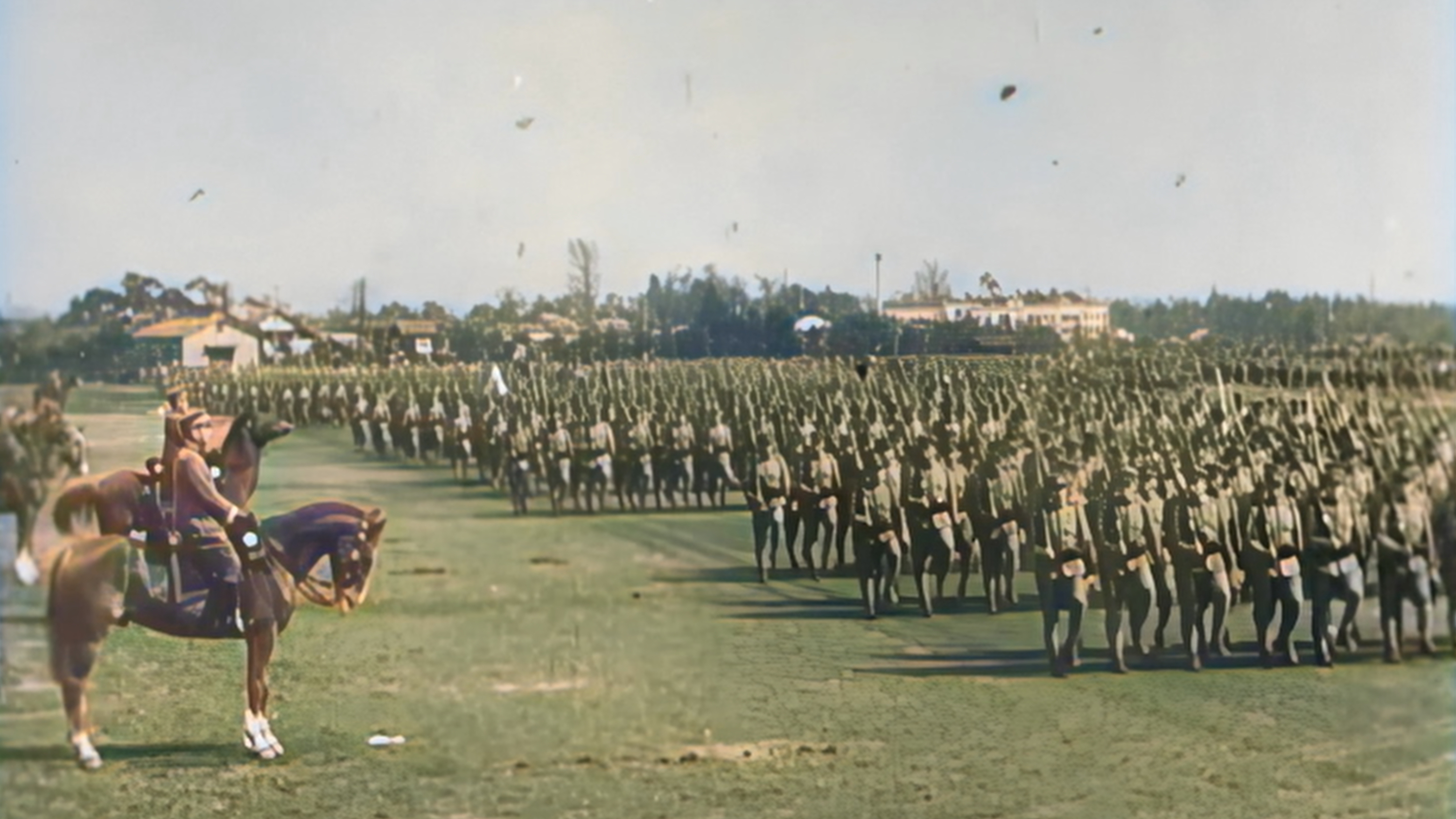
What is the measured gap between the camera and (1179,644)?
15.0 ft

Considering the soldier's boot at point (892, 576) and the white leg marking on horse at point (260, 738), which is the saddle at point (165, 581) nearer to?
the white leg marking on horse at point (260, 738)

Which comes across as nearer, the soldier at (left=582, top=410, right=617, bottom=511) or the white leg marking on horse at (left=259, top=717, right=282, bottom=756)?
the white leg marking on horse at (left=259, top=717, right=282, bottom=756)

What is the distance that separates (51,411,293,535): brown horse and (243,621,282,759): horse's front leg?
1.36 feet

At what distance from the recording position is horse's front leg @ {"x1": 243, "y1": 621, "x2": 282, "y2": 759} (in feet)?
13.4

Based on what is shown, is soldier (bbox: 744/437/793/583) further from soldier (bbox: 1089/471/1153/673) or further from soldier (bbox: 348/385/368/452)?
soldier (bbox: 348/385/368/452)

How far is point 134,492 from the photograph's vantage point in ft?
13.2

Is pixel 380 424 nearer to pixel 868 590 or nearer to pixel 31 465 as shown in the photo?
pixel 31 465

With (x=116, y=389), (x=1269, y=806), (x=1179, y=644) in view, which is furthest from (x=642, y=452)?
(x=1269, y=806)

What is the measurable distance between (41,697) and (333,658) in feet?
3.04

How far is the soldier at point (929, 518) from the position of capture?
4484mm

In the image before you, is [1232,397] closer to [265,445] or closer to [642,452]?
[642,452]

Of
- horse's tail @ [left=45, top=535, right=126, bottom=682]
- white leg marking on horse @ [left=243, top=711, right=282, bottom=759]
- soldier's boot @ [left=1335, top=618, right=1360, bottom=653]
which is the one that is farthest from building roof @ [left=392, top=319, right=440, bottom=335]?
soldier's boot @ [left=1335, top=618, right=1360, bottom=653]

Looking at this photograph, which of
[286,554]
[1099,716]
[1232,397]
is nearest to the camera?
→ [286,554]

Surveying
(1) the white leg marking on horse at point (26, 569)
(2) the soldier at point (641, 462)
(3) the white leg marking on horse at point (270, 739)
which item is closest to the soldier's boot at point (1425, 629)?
(2) the soldier at point (641, 462)
